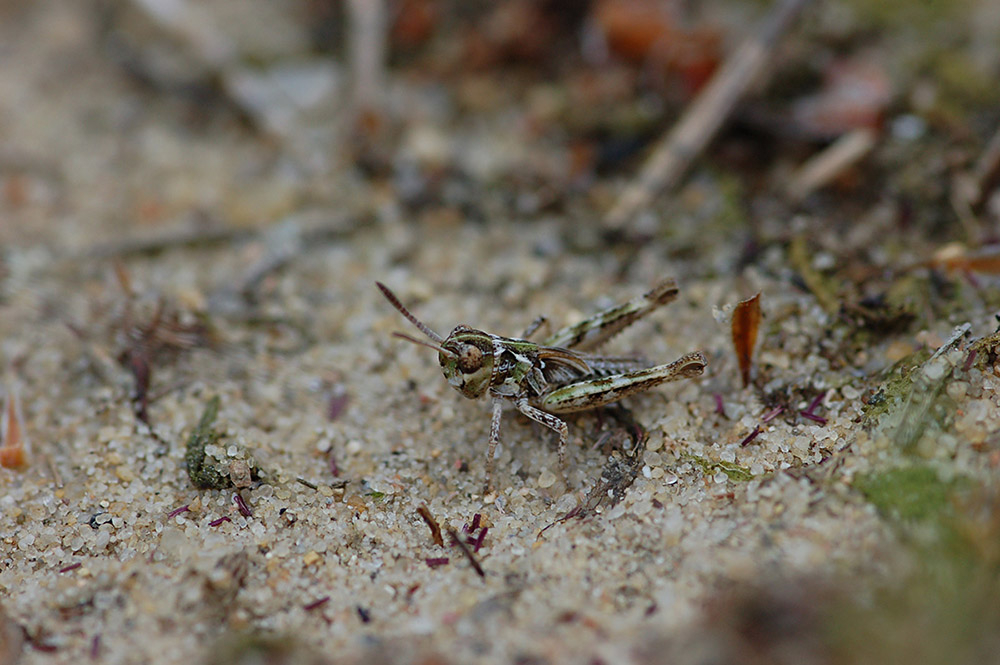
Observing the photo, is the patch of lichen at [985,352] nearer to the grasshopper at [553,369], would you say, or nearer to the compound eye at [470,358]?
the grasshopper at [553,369]

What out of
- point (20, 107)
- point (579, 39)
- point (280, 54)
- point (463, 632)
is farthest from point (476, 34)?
point (463, 632)

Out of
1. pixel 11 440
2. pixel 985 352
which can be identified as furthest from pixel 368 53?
pixel 985 352

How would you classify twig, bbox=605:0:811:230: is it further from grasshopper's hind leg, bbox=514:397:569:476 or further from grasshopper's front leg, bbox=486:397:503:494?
grasshopper's front leg, bbox=486:397:503:494

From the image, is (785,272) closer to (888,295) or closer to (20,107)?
(888,295)

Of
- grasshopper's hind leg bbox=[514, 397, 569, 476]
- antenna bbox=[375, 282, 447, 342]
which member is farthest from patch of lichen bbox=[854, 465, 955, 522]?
antenna bbox=[375, 282, 447, 342]

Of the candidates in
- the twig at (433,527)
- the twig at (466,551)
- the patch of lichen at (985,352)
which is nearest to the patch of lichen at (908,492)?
the patch of lichen at (985,352)
